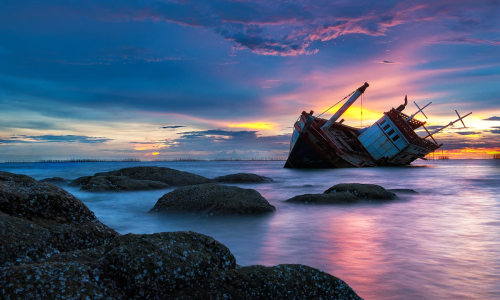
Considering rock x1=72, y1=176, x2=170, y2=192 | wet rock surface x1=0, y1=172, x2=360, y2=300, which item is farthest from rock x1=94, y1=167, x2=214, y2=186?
wet rock surface x1=0, y1=172, x2=360, y2=300

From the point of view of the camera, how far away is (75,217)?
466 centimetres

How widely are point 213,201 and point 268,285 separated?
22.8ft

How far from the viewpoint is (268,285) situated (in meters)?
3.34

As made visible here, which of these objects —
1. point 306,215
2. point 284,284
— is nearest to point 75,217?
point 284,284

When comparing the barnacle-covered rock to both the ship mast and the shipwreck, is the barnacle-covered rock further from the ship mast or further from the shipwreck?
the ship mast

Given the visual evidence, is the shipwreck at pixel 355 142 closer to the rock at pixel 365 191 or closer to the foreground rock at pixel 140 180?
the foreground rock at pixel 140 180

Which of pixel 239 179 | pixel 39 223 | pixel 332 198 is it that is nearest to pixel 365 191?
pixel 332 198

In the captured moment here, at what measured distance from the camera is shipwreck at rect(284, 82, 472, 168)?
3847 cm

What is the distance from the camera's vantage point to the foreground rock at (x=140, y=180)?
17047 millimetres

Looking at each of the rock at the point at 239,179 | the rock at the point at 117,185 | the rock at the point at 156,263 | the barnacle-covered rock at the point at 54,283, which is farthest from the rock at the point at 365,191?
the barnacle-covered rock at the point at 54,283

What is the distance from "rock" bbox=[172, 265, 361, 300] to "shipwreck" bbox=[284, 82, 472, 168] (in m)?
33.8

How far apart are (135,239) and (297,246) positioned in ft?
15.7

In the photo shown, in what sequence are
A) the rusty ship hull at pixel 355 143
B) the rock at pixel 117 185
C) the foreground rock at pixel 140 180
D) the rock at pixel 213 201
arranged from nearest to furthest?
the rock at pixel 213 201 → the rock at pixel 117 185 → the foreground rock at pixel 140 180 → the rusty ship hull at pixel 355 143

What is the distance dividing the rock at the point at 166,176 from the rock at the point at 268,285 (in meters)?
15.8
